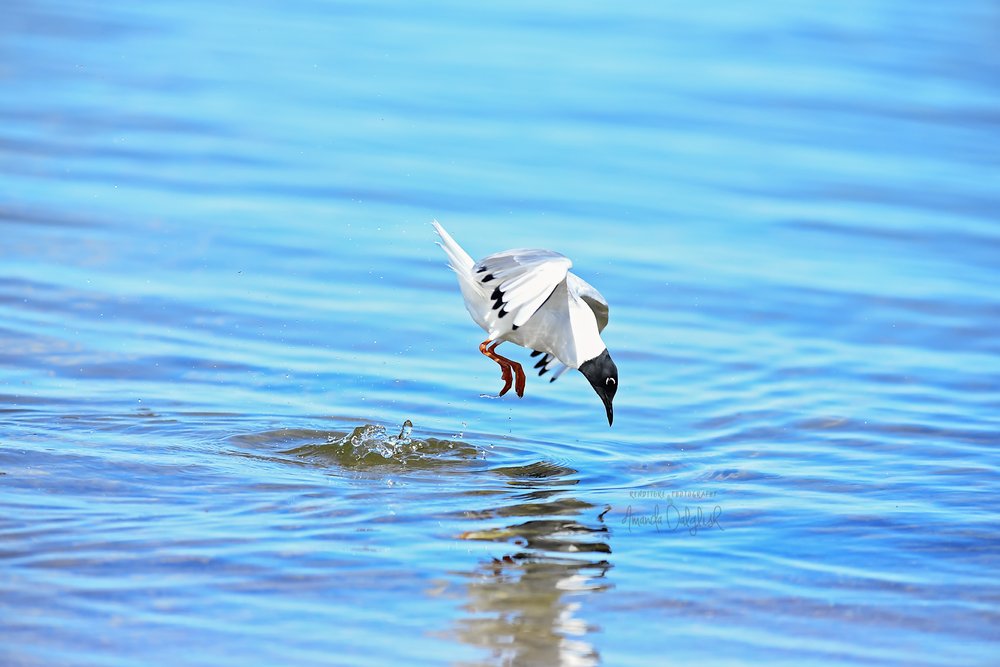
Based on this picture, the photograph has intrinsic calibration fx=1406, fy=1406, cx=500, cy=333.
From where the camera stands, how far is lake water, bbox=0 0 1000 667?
5.57 meters

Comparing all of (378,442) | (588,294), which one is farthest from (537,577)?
(588,294)

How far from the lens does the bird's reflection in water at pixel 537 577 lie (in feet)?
17.1

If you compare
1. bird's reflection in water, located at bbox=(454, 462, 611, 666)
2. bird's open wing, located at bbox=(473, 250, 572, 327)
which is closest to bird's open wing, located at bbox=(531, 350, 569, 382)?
bird's open wing, located at bbox=(473, 250, 572, 327)

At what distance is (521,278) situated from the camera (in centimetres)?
698

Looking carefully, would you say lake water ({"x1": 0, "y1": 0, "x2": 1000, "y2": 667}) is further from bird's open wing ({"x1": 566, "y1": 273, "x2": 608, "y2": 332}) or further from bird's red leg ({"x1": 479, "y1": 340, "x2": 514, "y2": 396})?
bird's open wing ({"x1": 566, "y1": 273, "x2": 608, "y2": 332})

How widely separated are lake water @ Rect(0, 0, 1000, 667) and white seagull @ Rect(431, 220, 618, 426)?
44 cm

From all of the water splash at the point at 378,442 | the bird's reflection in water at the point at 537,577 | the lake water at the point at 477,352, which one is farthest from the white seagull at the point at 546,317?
the bird's reflection in water at the point at 537,577

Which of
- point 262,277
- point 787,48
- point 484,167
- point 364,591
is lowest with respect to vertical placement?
point 364,591

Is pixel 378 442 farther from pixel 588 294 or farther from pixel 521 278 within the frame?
pixel 588 294

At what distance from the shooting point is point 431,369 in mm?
9047

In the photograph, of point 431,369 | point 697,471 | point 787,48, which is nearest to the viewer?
point 697,471

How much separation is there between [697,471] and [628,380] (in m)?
1.67

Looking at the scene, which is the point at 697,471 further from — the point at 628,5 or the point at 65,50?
the point at 628,5

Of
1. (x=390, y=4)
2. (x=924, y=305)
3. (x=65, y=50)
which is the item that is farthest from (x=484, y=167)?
(x=390, y=4)
